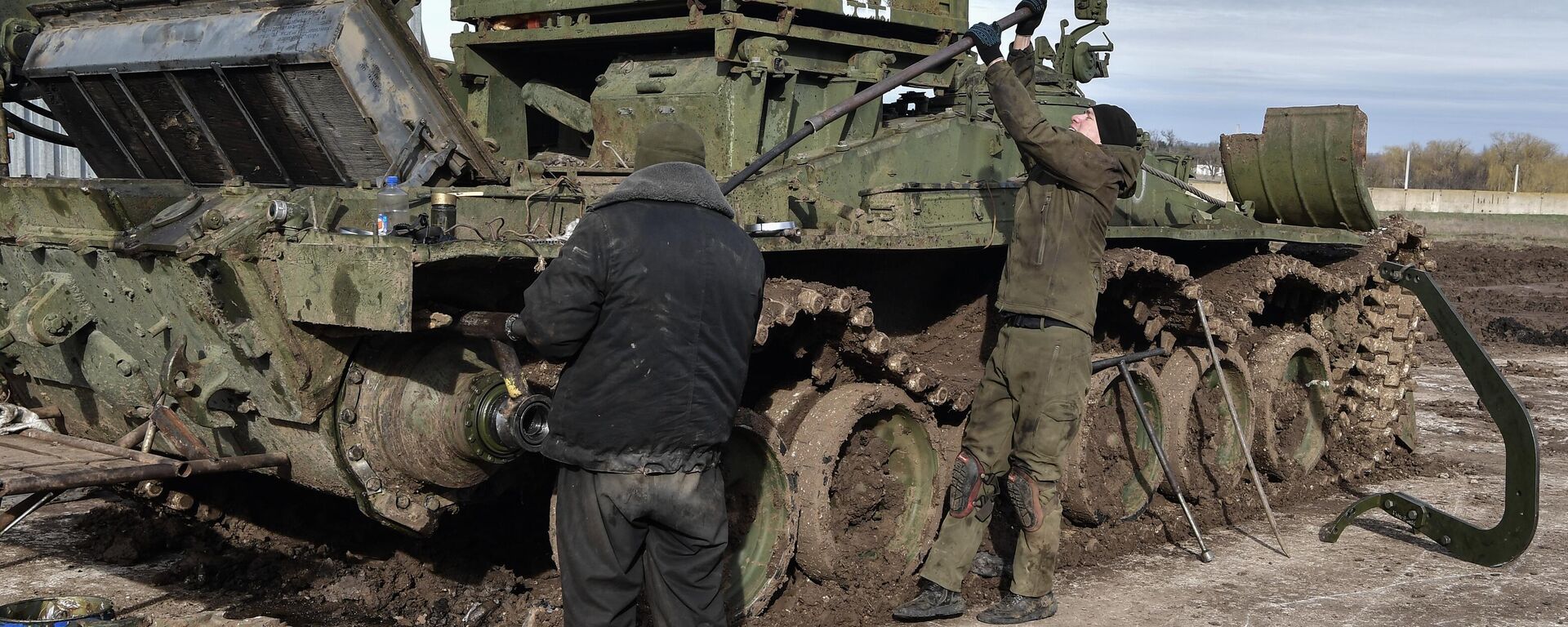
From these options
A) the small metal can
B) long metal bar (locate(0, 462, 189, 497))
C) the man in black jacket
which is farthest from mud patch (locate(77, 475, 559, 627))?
the small metal can

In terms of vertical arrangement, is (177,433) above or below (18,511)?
above

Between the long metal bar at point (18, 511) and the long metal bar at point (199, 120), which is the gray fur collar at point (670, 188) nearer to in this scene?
the long metal bar at point (18, 511)

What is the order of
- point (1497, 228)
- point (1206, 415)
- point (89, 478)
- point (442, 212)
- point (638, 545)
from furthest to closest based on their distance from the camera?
point (1497, 228), point (1206, 415), point (442, 212), point (89, 478), point (638, 545)

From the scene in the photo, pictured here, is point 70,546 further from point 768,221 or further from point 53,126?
point 53,126

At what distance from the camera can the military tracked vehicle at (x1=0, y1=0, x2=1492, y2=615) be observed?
4.88 meters

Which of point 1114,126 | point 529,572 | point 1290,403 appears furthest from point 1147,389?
point 529,572

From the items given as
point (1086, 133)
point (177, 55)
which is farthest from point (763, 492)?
point (177, 55)

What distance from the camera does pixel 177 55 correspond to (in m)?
5.60

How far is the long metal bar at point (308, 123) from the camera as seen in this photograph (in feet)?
17.9

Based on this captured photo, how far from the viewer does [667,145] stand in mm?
4059

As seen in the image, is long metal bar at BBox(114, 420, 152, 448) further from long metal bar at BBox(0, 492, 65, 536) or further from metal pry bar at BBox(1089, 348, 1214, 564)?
metal pry bar at BBox(1089, 348, 1214, 564)

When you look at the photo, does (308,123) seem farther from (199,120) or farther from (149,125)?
(149,125)

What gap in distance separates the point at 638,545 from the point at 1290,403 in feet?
18.3

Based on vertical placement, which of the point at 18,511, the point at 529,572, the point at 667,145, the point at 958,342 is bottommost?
the point at 529,572
